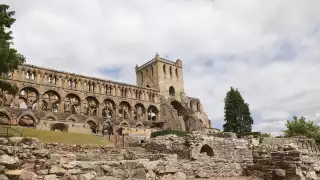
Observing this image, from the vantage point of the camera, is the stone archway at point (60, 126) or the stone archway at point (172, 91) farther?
the stone archway at point (172, 91)

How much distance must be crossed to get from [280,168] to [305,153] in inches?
60.1

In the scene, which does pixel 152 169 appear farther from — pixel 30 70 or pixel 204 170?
pixel 30 70

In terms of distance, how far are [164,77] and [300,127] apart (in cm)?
2890

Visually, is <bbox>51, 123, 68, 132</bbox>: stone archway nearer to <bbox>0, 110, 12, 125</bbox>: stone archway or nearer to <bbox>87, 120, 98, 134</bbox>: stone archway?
Result: <bbox>0, 110, 12, 125</bbox>: stone archway

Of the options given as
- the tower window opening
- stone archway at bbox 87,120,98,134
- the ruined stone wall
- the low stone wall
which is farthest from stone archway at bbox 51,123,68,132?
the low stone wall

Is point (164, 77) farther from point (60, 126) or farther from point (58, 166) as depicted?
point (58, 166)

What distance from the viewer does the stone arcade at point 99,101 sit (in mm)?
45812

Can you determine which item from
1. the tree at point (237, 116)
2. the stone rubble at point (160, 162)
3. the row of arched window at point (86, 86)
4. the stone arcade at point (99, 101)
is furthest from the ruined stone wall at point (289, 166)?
the tree at point (237, 116)

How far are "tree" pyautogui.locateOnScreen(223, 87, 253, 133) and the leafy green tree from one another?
8.69 metres

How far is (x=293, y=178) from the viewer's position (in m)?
15.0

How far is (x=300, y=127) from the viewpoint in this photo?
51.3m

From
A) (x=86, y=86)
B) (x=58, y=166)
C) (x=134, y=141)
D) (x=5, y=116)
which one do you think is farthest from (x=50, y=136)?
(x=86, y=86)

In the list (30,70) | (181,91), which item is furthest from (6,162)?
(181,91)

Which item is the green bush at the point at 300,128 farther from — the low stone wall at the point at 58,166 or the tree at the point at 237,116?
the low stone wall at the point at 58,166
